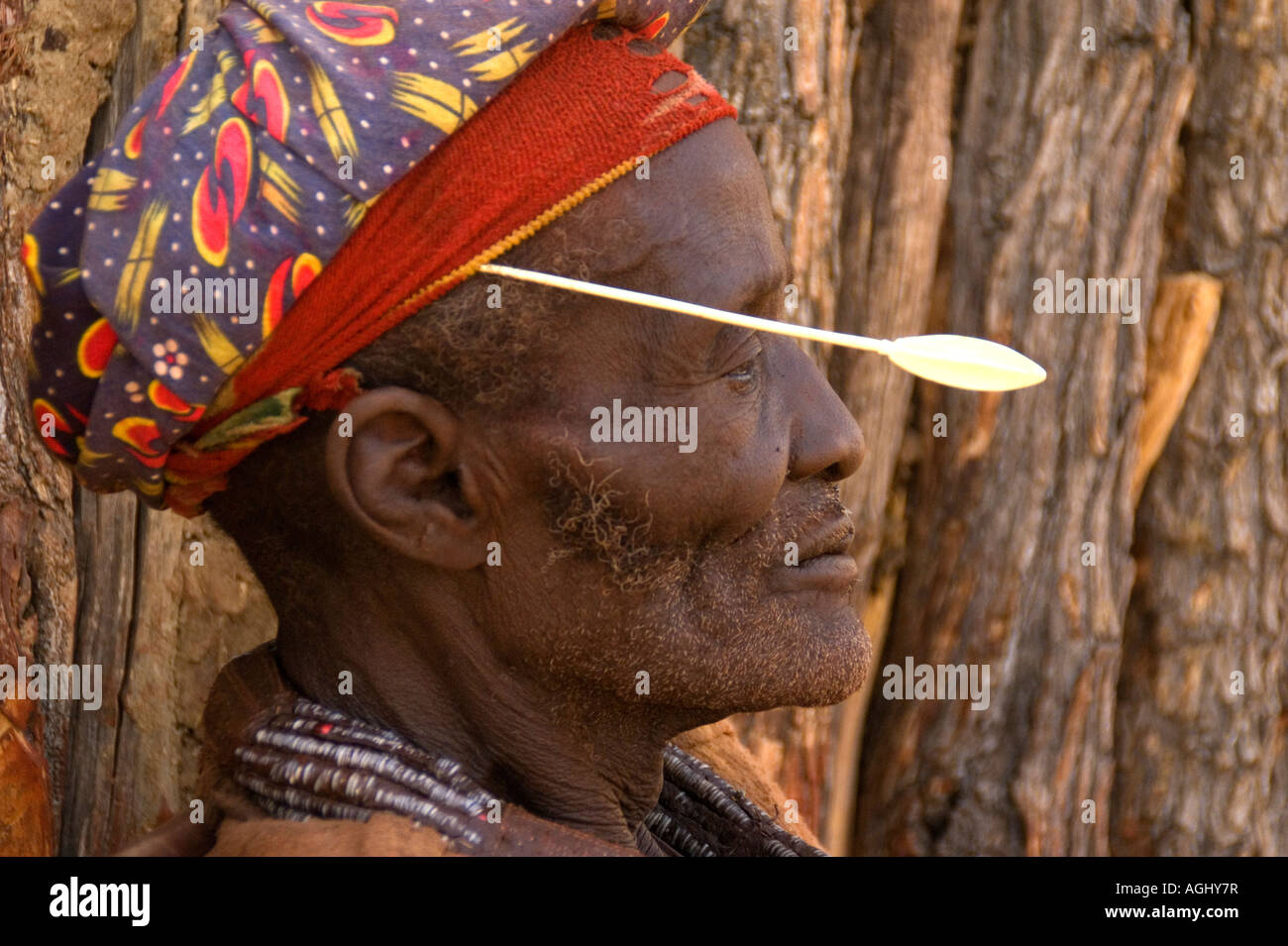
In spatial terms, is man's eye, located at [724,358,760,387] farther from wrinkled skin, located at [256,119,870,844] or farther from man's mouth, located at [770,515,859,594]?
man's mouth, located at [770,515,859,594]

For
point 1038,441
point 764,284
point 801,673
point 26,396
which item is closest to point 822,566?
point 801,673

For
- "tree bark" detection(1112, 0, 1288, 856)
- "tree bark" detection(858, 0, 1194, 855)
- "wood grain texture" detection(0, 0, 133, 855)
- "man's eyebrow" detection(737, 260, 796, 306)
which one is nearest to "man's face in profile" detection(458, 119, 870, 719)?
"man's eyebrow" detection(737, 260, 796, 306)

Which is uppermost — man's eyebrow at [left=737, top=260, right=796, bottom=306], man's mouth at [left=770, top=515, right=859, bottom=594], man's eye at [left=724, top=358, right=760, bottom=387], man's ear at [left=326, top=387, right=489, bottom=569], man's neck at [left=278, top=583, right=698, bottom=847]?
man's eyebrow at [left=737, top=260, right=796, bottom=306]

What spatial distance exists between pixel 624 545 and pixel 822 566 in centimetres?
32

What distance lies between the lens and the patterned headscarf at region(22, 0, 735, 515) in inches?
69.6

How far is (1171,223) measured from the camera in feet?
12.1

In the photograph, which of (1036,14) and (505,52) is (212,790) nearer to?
(505,52)

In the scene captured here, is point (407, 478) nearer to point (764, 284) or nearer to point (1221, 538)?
point (764, 284)

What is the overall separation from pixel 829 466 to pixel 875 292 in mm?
1413

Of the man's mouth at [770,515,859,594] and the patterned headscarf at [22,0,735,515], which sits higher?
the patterned headscarf at [22,0,735,515]

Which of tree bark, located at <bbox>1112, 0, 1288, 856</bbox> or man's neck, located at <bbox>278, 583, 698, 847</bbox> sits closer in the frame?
man's neck, located at <bbox>278, 583, 698, 847</bbox>

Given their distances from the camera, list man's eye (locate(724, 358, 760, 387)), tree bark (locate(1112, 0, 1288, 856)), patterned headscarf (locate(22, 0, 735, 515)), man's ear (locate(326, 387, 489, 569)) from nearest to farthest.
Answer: patterned headscarf (locate(22, 0, 735, 515)) → man's ear (locate(326, 387, 489, 569)) → man's eye (locate(724, 358, 760, 387)) → tree bark (locate(1112, 0, 1288, 856))

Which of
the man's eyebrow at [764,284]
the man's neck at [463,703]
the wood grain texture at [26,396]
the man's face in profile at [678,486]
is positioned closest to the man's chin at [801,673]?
the man's face in profile at [678,486]

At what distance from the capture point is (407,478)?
195 cm
